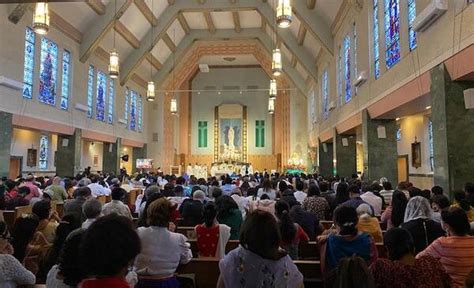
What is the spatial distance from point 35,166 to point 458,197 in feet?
45.2

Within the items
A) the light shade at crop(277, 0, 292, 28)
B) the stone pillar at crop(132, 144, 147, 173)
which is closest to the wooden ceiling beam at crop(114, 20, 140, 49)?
the stone pillar at crop(132, 144, 147, 173)

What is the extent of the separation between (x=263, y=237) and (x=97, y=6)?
1380 cm

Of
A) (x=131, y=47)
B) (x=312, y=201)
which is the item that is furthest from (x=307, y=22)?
(x=312, y=201)

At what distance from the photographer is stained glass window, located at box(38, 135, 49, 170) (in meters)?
14.9

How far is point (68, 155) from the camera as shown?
46.4ft

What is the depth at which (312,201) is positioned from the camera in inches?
218

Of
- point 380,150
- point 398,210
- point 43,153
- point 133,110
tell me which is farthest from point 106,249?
point 133,110

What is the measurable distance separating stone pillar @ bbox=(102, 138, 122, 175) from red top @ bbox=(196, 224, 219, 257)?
14960 mm

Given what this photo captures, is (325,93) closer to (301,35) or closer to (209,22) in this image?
(301,35)

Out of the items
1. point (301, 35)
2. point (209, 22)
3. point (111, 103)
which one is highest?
point (209, 22)

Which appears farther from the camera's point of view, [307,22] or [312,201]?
[307,22]

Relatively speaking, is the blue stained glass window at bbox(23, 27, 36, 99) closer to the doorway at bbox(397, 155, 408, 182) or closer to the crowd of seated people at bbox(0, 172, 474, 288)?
the crowd of seated people at bbox(0, 172, 474, 288)

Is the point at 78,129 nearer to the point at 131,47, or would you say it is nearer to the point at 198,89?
the point at 131,47

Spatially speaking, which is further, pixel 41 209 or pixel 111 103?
pixel 111 103
